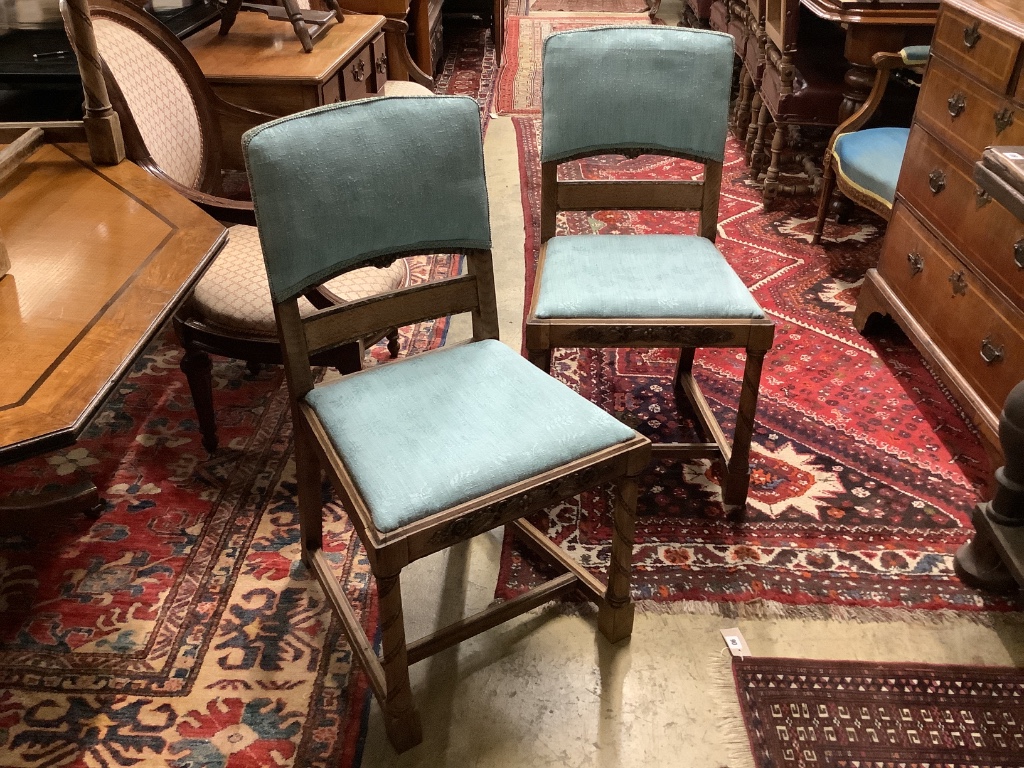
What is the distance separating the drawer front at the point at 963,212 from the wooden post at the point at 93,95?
2.19 meters

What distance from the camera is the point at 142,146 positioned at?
198 cm

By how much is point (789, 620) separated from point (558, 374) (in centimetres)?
112

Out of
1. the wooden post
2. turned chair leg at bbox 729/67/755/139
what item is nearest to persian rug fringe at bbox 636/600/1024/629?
the wooden post

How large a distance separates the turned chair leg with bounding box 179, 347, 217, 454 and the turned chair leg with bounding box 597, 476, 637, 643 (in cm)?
122

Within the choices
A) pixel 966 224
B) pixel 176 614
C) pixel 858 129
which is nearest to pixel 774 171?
pixel 858 129

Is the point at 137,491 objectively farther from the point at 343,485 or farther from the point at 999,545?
the point at 999,545

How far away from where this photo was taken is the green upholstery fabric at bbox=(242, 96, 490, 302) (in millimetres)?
1464

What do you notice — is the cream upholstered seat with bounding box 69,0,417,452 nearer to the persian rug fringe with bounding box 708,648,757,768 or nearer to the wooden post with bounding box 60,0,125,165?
the wooden post with bounding box 60,0,125,165

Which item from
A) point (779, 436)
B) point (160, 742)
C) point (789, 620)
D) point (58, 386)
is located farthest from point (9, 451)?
point (779, 436)

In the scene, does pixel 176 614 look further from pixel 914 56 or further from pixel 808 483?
pixel 914 56

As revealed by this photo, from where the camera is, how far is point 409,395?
1597 mm

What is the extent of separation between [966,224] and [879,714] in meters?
1.41

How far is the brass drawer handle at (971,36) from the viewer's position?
7.23 ft

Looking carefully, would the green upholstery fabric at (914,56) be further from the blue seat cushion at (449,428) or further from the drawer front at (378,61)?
the blue seat cushion at (449,428)
